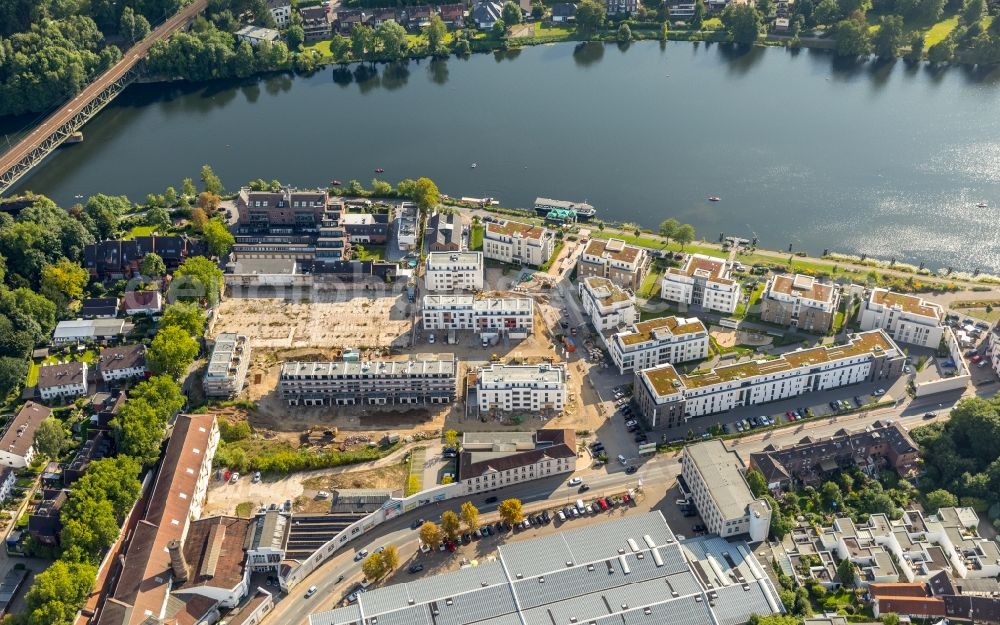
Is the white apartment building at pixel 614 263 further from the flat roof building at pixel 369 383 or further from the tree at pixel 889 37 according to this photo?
the tree at pixel 889 37

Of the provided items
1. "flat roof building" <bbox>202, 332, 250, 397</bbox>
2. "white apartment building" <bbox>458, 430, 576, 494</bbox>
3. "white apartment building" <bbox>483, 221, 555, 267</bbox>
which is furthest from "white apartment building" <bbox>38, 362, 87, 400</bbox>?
"white apartment building" <bbox>483, 221, 555, 267</bbox>

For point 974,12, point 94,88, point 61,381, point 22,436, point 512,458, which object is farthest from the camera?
point 974,12

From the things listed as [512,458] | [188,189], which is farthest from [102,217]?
[512,458]

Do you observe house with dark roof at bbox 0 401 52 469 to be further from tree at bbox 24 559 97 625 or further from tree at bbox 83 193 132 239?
tree at bbox 83 193 132 239

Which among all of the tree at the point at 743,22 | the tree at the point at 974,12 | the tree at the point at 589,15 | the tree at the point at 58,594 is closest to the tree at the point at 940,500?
the tree at the point at 58,594

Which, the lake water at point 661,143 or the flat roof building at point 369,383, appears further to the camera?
the lake water at point 661,143

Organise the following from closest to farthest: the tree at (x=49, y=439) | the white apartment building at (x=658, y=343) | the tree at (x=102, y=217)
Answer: the tree at (x=49, y=439) < the white apartment building at (x=658, y=343) < the tree at (x=102, y=217)

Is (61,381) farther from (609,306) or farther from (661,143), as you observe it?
(661,143)
